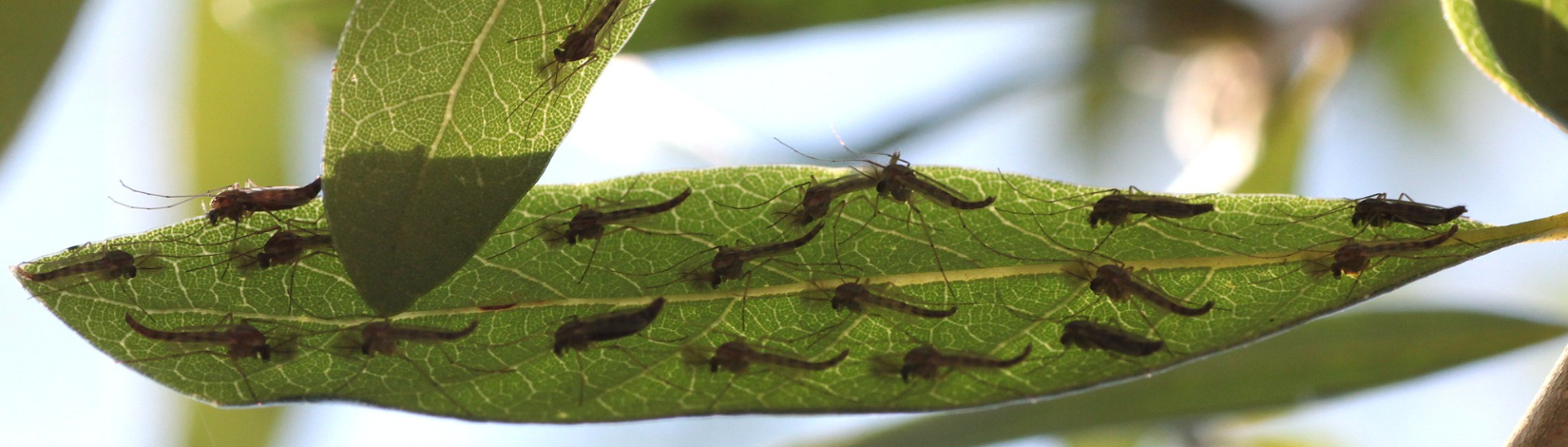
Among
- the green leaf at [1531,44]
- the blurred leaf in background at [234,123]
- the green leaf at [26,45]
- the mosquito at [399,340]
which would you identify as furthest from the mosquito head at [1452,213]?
the blurred leaf in background at [234,123]

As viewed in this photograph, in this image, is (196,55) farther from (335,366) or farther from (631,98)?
(335,366)

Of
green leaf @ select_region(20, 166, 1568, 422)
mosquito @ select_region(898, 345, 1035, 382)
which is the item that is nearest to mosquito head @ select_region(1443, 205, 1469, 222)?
green leaf @ select_region(20, 166, 1568, 422)

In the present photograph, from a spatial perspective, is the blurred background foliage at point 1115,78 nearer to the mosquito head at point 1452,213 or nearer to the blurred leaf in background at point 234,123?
the blurred leaf in background at point 234,123

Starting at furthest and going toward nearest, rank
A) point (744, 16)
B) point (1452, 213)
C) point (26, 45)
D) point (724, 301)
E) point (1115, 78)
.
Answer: point (1115, 78)
point (744, 16)
point (26, 45)
point (724, 301)
point (1452, 213)

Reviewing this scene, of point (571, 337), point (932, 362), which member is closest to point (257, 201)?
point (571, 337)

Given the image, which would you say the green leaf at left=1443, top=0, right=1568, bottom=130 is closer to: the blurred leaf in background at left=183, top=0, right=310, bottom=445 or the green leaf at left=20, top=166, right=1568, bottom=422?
the green leaf at left=20, top=166, right=1568, bottom=422

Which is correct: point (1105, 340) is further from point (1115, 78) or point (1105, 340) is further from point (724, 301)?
point (1115, 78)
